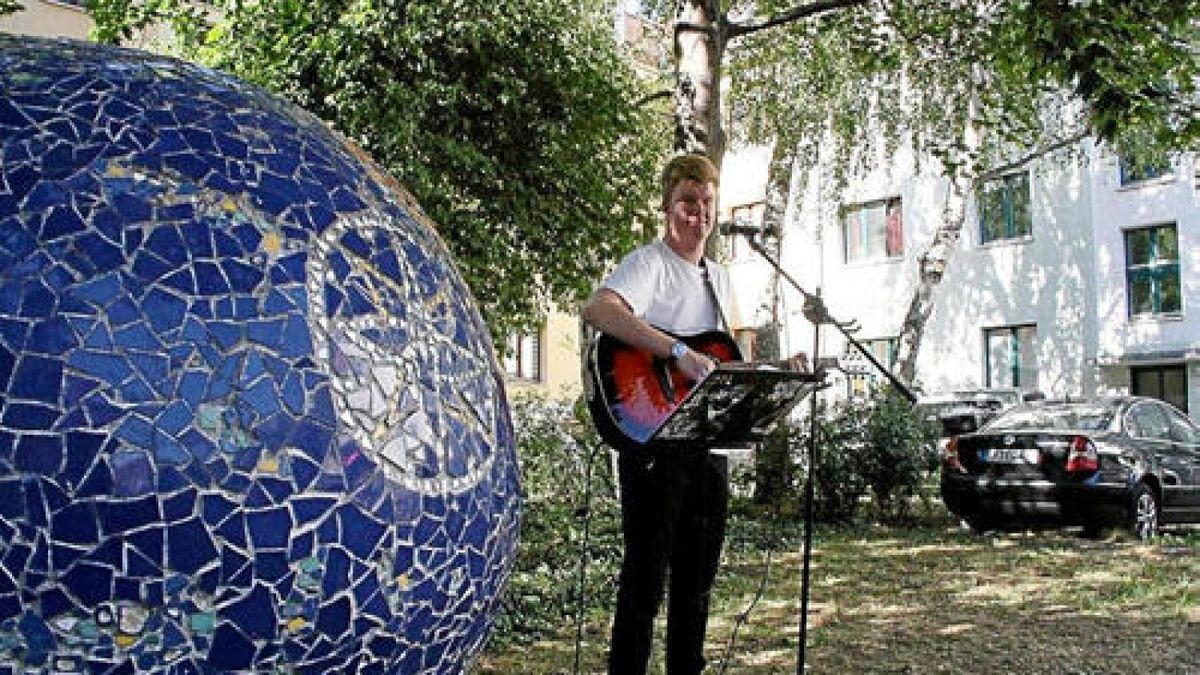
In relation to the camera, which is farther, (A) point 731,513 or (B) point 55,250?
(A) point 731,513

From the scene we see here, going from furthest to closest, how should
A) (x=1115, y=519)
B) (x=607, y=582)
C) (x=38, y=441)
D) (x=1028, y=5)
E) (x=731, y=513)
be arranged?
(x=731, y=513) → (x=1115, y=519) → (x=607, y=582) → (x=1028, y=5) → (x=38, y=441)

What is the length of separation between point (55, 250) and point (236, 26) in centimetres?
714

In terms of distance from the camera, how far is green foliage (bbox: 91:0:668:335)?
832 cm

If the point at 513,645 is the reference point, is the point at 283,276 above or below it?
above

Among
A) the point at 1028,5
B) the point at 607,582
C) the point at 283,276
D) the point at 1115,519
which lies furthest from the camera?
the point at 1115,519

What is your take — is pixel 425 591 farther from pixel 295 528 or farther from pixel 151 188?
pixel 151 188

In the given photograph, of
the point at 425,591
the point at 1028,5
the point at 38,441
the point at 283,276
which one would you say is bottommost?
the point at 425,591

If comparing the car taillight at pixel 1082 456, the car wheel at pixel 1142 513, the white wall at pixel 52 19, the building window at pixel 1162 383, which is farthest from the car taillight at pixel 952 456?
the building window at pixel 1162 383

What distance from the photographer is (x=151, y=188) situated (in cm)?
187

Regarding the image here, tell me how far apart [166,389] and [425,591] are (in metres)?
0.48

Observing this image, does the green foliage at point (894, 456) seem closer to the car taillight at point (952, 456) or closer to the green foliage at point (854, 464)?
the green foliage at point (854, 464)

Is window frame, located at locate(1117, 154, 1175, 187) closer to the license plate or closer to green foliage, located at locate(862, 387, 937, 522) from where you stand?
green foliage, located at locate(862, 387, 937, 522)

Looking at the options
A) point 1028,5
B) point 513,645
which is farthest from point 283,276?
point 1028,5

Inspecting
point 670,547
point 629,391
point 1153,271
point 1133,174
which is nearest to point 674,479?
point 670,547
